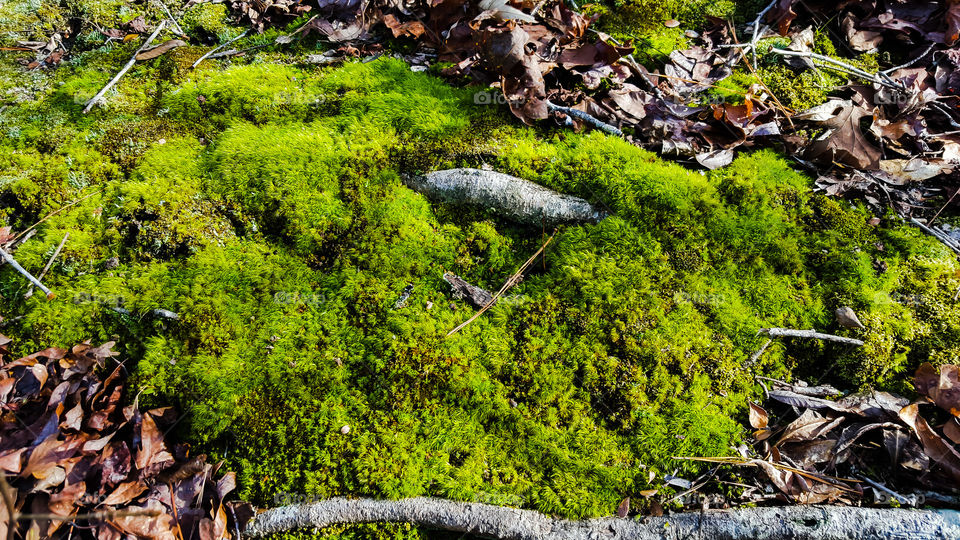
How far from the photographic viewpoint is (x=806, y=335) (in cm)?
283

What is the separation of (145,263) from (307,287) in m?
1.12

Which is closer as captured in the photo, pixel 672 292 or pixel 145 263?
pixel 672 292

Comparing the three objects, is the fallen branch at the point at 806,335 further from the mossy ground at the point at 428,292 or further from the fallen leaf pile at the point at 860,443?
the fallen leaf pile at the point at 860,443

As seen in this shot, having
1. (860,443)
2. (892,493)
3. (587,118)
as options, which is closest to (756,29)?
(587,118)

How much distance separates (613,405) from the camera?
2.70m

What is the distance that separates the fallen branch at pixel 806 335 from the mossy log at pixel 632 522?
0.88 meters

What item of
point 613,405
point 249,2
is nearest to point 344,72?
point 249,2

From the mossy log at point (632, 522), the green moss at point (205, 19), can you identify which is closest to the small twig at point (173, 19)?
the green moss at point (205, 19)

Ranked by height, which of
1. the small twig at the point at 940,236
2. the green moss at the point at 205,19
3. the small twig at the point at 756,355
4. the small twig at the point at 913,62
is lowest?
the small twig at the point at 756,355

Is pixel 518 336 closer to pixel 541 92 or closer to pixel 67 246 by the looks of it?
pixel 541 92

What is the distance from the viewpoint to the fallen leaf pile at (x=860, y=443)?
7.99 feet

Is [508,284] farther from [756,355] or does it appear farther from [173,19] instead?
[173,19]

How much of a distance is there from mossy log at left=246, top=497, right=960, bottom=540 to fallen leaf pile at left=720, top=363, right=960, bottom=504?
0.12m

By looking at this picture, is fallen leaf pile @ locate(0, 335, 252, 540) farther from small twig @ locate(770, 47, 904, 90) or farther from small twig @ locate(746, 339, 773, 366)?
small twig @ locate(770, 47, 904, 90)
